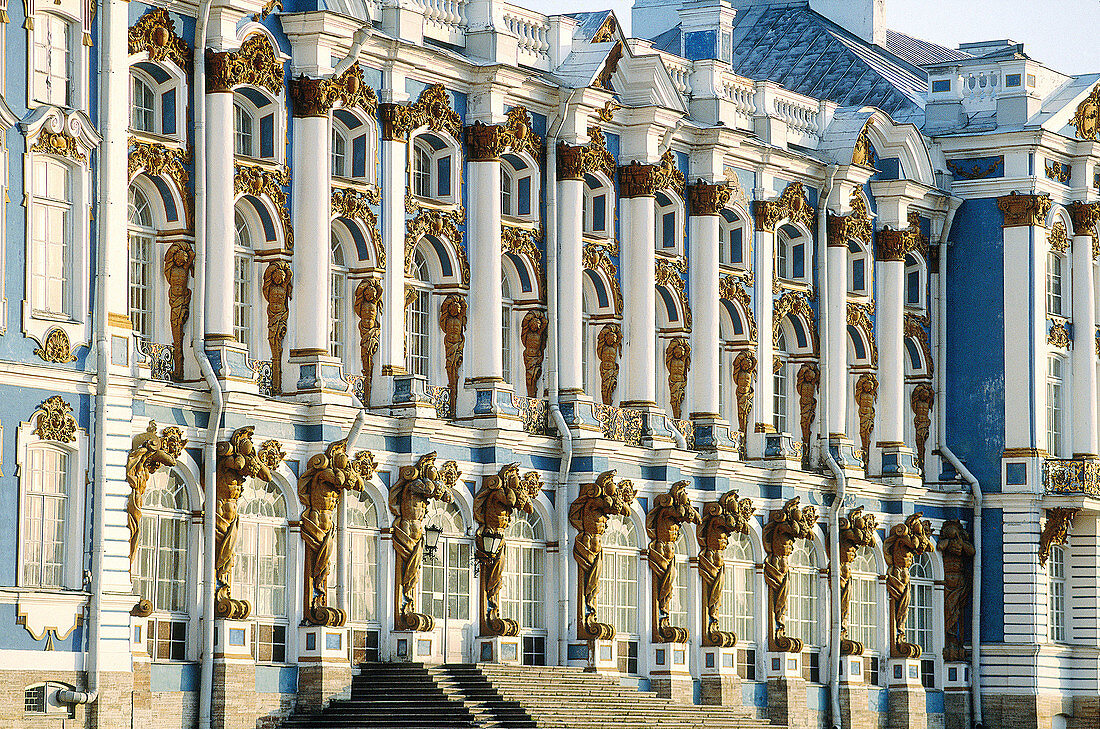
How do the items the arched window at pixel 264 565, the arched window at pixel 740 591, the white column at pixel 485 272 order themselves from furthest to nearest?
the arched window at pixel 740 591 < the white column at pixel 485 272 < the arched window at pixel 264 565

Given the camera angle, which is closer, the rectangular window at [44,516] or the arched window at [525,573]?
the rectangular window at [44,516]

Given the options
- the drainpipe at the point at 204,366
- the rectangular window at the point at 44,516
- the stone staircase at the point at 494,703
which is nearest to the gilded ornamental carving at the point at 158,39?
the drainpipe at the point at 204,366

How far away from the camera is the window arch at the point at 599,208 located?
5012 cm

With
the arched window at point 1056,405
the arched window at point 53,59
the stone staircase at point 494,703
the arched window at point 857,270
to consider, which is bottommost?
the stone staircase at point 494,703

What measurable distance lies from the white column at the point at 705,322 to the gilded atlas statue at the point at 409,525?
8649 millimetres

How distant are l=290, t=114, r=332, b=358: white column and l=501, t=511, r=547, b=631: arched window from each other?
19.1 feet

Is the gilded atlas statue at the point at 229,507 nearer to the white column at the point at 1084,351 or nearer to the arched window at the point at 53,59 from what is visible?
the arched window at the point at 53,59

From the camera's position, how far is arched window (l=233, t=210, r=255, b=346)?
4306cm

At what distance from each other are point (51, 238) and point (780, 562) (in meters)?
20.0

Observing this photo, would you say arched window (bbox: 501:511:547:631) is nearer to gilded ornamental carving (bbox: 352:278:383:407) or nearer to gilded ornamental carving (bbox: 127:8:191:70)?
gilded ornamental carving (bbox: 352:278:383:407)

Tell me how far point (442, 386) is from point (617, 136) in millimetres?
6719

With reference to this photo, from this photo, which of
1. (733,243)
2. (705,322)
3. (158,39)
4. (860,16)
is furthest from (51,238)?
(860,16)

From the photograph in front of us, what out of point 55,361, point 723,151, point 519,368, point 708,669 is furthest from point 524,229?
point 55,361

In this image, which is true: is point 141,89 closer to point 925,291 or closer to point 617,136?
point 617,136
